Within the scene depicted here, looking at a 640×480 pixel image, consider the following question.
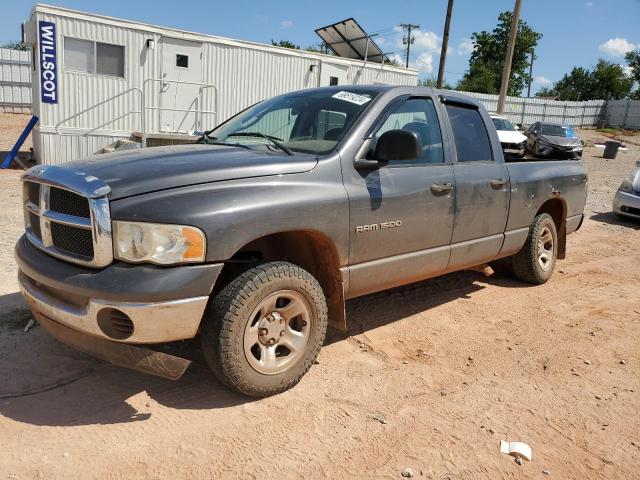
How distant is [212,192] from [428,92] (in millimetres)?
2270

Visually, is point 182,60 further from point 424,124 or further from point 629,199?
point 424,124

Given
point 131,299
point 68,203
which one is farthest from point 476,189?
point 68,203

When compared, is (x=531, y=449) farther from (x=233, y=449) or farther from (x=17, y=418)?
(x=17, y=418)

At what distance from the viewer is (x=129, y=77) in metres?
13.2

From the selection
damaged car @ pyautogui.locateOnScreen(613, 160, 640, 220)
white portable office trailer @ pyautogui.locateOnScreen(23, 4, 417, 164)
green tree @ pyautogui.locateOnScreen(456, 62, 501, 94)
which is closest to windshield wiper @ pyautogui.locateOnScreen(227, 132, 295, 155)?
damaged car @ pyautogui.locateOnScreen(613, 160, 640, 220)

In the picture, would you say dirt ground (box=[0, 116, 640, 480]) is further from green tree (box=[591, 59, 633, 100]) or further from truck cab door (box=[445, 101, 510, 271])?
green tree (box=[591, 59, 633, 100])

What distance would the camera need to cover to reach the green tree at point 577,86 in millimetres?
63600

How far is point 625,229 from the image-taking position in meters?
9.77

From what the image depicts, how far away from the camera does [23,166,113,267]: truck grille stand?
2.71 metres

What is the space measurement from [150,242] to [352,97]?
6.58 feet

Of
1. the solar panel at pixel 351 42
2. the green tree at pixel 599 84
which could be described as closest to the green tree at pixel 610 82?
the green tree at pixel 599 84

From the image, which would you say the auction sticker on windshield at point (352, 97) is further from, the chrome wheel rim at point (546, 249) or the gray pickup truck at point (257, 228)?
the chrome wheel rim at point (546, 249)

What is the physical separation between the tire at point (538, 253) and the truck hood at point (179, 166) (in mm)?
3165

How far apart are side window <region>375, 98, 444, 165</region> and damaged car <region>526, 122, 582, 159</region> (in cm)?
1770
